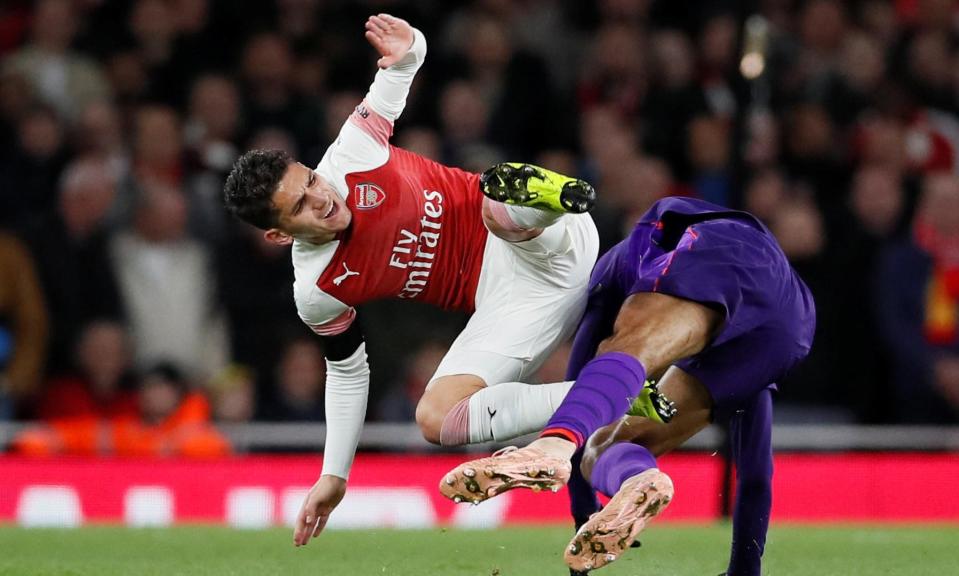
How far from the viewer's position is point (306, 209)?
17.4 feet

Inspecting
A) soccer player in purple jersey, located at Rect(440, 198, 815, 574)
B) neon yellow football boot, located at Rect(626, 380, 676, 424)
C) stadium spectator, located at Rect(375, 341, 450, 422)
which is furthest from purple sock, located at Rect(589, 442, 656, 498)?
A: stadium spectator, located at Rect(375, 341, 450, 422)

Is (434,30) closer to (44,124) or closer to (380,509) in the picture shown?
(44,124)

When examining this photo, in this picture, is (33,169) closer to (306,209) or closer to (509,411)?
(306,209)

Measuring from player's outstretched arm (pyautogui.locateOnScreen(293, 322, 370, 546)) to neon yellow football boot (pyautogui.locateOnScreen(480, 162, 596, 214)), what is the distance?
103 centimetres

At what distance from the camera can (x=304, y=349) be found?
9602 millimetres

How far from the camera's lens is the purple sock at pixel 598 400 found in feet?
14.8

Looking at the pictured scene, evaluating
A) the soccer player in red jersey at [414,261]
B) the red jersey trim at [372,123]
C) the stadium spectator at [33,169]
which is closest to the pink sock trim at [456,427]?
the soccer player in red jersey at [414,261]

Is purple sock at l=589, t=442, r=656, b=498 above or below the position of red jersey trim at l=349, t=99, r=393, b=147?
below

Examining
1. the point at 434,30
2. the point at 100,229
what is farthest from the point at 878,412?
the point at 100,229

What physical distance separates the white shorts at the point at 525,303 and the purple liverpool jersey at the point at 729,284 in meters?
0.21

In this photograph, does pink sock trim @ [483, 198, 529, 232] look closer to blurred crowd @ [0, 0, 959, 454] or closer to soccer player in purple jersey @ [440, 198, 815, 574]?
soccer player in purple jersey @ [440, 198, 815, 574]

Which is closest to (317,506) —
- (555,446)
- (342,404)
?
(342,404)

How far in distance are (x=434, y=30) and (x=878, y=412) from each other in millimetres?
4016

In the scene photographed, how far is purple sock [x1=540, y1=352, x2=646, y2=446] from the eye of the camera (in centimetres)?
452
